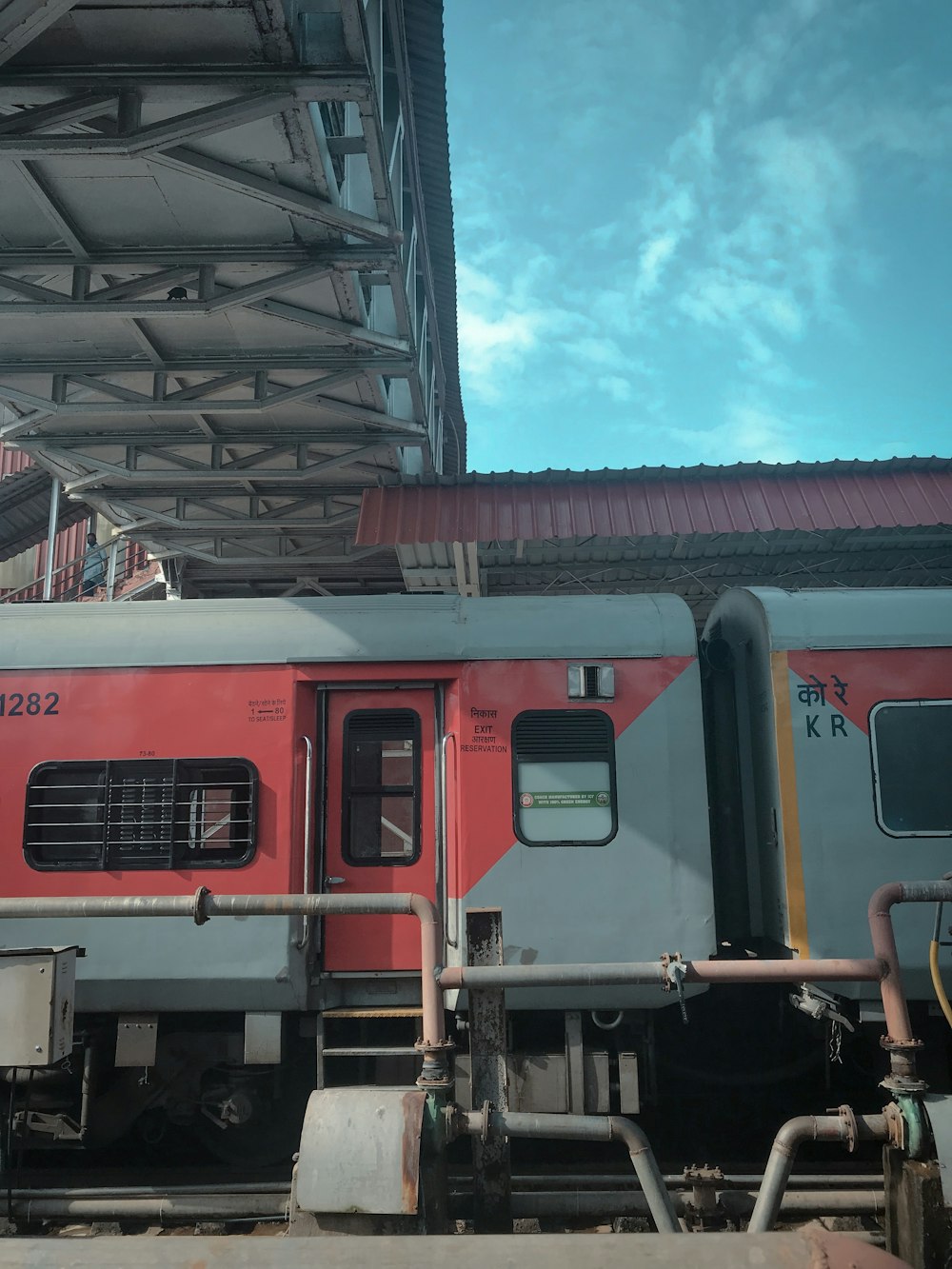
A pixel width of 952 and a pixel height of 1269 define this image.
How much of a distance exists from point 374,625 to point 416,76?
7613 mm

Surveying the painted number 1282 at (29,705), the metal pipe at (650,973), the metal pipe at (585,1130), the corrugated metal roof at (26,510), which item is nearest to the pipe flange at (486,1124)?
the metal pipe at (585,1130)

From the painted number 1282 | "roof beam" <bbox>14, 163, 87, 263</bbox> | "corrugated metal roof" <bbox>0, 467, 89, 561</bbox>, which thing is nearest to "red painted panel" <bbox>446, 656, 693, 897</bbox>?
the painted number 1282

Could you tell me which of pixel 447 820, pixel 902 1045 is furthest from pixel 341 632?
pixel 902 1045

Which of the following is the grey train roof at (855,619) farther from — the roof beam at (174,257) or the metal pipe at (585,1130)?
the roof beam at (174,257)

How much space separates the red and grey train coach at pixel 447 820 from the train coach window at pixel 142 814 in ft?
0.06

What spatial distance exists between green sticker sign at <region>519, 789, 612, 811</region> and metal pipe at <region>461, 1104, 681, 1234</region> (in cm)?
223

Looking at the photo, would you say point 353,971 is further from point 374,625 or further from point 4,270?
point 4,270

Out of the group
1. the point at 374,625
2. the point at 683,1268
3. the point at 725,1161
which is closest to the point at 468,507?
the point at 374,625

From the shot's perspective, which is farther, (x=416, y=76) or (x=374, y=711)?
(x=416, y=76)

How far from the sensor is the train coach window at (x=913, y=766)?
17.7 feet

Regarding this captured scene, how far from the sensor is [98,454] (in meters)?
11.7

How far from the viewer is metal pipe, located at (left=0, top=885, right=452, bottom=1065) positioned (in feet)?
11.2

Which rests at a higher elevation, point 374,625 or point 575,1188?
point 374,625

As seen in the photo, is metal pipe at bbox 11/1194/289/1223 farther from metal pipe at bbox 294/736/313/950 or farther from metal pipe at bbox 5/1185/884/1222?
metal pipe at bbox 294/736/313/950
